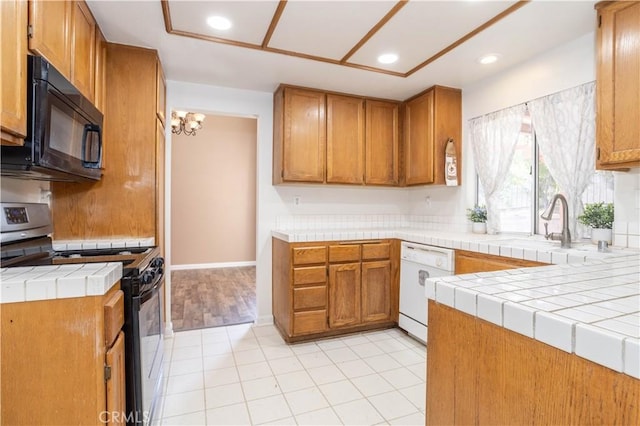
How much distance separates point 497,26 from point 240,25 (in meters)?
1.63

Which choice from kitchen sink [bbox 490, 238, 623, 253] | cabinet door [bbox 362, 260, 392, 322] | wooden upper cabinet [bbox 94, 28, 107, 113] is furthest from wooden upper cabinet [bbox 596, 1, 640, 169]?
wooden upper cabinet [bbox 94, 28, 107, 113]

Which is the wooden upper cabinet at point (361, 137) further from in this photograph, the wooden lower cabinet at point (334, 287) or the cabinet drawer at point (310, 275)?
the cabinet drawer at point (310, 275)

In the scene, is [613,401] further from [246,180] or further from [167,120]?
[246,180]

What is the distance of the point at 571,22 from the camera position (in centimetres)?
205

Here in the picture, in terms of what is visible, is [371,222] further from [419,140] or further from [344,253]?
[419,140]

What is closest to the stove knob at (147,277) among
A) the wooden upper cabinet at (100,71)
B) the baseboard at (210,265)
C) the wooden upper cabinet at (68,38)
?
the wooden upper cabinet at (68,38)

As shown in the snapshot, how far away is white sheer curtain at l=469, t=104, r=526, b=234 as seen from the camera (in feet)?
9.06

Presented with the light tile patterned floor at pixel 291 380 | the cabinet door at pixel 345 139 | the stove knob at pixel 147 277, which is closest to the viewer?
the stove knob at pixel 147 277

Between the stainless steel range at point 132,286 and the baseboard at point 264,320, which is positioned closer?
the stainless steel range at point 132,286

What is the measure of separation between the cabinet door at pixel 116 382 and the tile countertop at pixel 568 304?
1.18 meters

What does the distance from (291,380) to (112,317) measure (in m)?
1.41

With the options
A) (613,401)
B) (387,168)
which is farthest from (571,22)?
(613,401)

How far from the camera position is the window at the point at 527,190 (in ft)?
8.54

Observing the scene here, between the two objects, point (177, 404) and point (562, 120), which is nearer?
point (177, 404)
